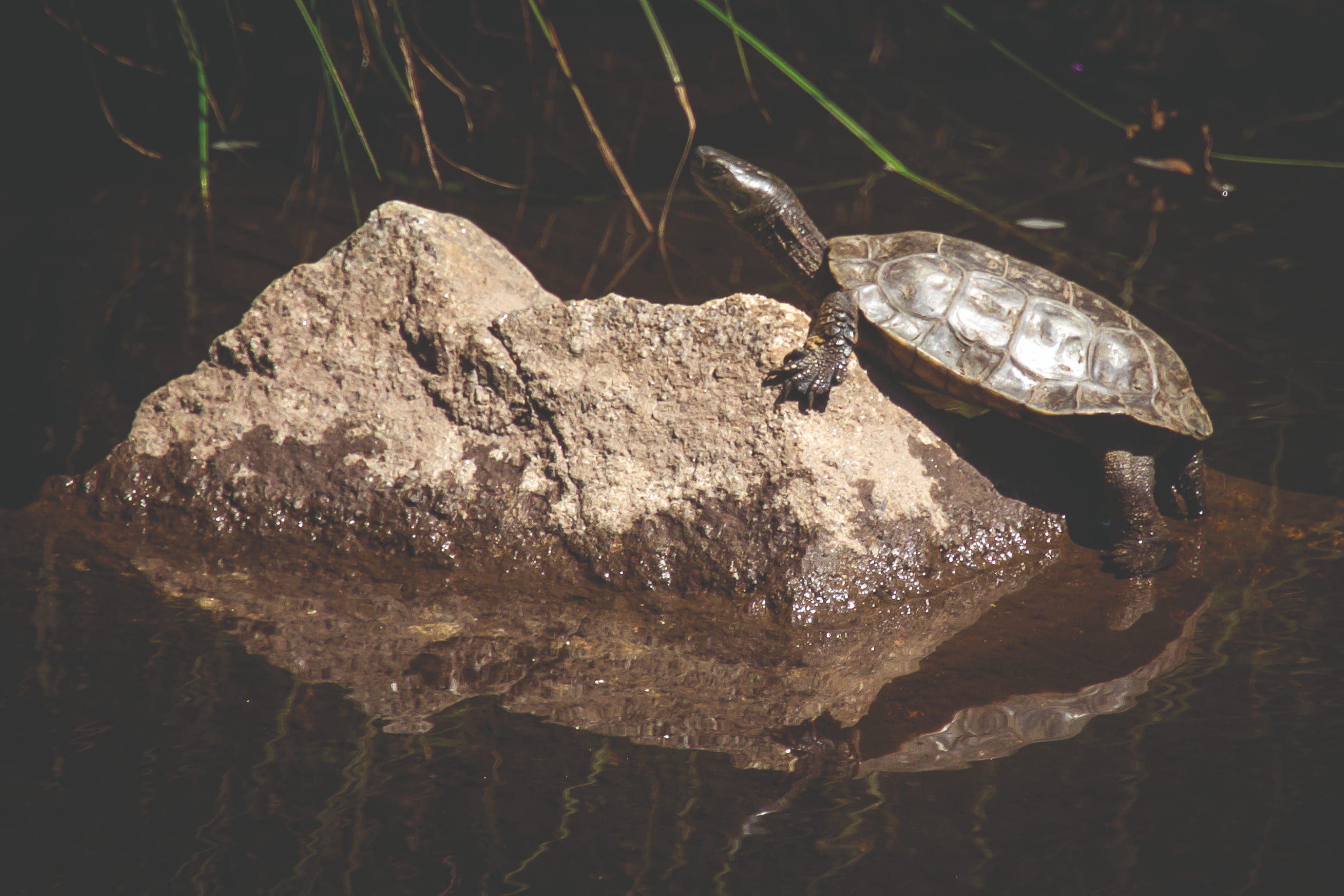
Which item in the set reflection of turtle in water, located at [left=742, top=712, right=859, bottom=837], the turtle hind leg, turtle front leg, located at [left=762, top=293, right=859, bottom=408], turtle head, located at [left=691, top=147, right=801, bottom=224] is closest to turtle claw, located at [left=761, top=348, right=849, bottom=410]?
turtle front leg, located at [left=762, top=293, right=859, bottom=408]

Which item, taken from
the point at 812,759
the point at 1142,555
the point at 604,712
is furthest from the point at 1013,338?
the point at 604,712

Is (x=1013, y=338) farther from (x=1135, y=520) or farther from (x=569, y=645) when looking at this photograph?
(x=569, y=645)

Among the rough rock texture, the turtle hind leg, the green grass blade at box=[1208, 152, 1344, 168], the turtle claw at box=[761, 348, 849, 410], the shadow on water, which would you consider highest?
the green grass blade at box=[1208, 152, 1344, 168]

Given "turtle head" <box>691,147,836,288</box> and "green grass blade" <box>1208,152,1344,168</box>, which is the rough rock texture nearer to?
"turtle head" <box>691,147,836,288</box>

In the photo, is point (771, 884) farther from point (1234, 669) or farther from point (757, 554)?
point (1234, 669)

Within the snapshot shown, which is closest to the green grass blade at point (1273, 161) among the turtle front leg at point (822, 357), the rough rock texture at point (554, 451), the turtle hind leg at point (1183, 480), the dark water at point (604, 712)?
the dark water at point (604, 712)

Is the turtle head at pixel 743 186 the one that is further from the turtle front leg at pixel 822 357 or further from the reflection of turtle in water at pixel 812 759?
the reflection of turtle in water at pixel 812 759

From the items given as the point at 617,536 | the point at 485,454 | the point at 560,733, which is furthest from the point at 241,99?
the point at 560,733

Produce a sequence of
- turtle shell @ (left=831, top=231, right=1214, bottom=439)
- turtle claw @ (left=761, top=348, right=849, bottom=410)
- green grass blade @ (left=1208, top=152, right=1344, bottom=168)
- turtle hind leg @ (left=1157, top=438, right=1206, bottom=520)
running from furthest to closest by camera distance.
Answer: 1. green grass blade @ (left=1208, top=152, right=1344, bottom=168)
2. turtle hind leg @ (left=1157, top=438, right=1206, bottom=520)
3. turtle shell @ (left=831, top=231, right=1214, bottom=439)
4. turtle claw @ (left=761, top=348, right=849, bottom=410)
